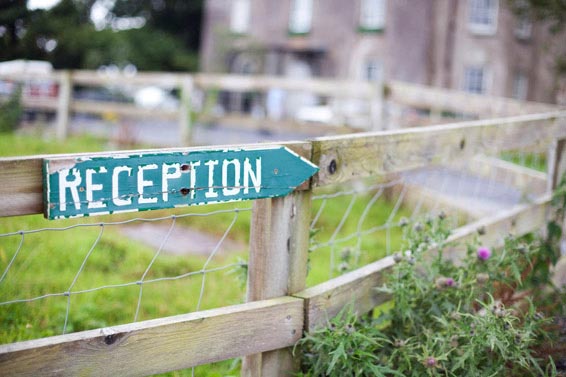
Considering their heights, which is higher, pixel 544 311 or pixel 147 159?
pixel 147 159

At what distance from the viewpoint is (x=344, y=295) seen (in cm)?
262

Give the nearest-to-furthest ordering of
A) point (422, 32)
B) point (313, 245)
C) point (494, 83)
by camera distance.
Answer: point (313, 245), point (422, 32), point (494, 83)

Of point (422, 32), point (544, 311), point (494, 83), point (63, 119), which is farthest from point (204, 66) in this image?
point (544, 311)

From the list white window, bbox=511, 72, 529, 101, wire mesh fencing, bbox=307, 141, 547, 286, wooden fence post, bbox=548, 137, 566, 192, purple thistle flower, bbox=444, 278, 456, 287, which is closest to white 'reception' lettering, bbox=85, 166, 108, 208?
purple thistle flower, bbox=444, 278, 456, 287

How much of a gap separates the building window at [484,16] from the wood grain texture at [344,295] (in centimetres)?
2236

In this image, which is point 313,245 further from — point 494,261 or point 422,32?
point 422,32

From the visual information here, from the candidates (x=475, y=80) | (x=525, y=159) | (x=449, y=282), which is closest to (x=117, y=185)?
(x=449, y=282)

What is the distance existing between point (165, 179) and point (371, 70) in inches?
907

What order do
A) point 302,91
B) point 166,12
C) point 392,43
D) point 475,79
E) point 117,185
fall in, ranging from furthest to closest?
point 166,12 < point 475,79 < point 392,43 < point 302,91 < point 117,185

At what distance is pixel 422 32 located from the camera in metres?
22.5

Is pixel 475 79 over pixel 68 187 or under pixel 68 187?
under

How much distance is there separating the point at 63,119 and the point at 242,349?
10.1 metres

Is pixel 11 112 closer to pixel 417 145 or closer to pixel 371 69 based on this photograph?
pixel 417 145

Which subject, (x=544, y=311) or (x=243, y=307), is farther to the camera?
(x=544, y=311)
